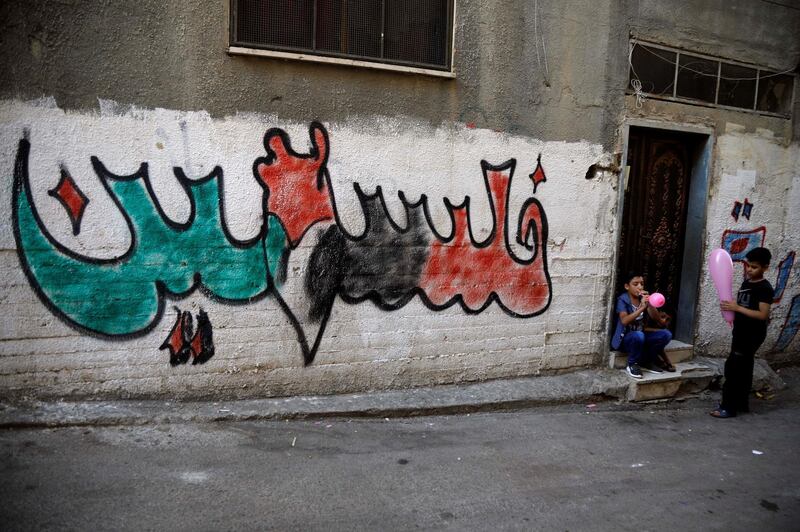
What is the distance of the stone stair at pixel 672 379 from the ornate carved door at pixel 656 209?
66 cm

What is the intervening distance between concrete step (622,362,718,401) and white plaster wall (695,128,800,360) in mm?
544

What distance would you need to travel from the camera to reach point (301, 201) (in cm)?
506

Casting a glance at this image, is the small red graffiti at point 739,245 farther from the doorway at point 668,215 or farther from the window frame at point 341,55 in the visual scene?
the window frame at point 341,55

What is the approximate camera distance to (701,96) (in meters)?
6.82

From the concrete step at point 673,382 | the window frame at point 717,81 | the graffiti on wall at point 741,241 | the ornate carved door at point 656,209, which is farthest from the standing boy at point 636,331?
the window frame at point 717,81

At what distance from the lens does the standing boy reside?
612 centimetres

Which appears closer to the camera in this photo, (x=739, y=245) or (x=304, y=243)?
(x=304, y=243)

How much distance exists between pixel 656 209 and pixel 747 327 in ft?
5.47

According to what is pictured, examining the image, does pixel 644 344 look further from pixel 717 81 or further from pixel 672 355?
pixel 717 81

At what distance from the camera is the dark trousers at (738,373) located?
5.79 m

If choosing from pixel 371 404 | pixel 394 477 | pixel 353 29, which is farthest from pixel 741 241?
pixel 394 477

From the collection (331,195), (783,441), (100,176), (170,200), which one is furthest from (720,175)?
(100,176)

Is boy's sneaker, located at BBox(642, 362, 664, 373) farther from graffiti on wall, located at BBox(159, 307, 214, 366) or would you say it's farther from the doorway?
graffiti on wall, located at BBox(159, 307, 214, 366)

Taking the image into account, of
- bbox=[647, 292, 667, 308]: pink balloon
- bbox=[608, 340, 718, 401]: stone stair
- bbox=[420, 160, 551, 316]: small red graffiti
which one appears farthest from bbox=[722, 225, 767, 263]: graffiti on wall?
bbox=[420, 160, 551, 316]: small red graffiti
